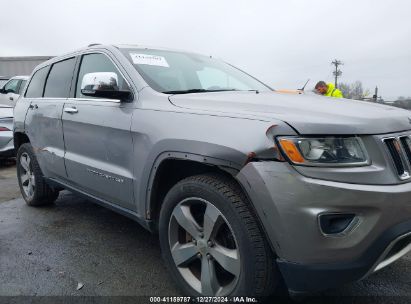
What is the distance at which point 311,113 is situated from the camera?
1.97m

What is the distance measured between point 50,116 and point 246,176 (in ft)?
8.54

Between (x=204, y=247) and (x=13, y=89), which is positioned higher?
(x=204, y=247)

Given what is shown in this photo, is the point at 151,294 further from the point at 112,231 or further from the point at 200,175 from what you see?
the point at 112,231

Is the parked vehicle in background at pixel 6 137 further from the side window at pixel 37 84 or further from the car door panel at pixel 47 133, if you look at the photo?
the car door panel at pixel 47 133

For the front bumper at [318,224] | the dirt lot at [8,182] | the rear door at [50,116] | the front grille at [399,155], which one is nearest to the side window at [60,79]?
the rear door at [50,116]

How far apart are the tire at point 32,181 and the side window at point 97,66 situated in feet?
4.27

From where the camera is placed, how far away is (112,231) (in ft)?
12.1

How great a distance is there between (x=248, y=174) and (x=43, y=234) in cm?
261

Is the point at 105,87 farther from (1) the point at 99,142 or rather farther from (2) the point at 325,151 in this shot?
(2) the point at 325,151

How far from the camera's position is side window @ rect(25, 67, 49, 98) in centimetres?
432

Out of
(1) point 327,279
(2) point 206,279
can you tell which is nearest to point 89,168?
(2) point 206,279

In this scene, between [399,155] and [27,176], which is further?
[27,176]

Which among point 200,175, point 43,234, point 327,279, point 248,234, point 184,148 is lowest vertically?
point 43,234

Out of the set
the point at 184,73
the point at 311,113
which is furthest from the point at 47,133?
the point at 311,113
